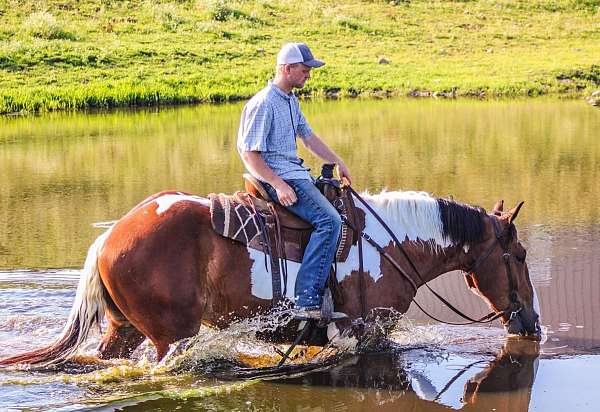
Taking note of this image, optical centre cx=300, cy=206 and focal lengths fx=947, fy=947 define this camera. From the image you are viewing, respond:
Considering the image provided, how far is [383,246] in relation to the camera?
698 centimetres

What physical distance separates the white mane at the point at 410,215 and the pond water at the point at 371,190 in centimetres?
92

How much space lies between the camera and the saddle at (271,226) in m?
6.50

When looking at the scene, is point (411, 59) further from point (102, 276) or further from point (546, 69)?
point (102, 276)

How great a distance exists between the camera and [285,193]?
256 inches

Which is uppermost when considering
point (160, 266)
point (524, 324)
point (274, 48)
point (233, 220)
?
point (274, 48)

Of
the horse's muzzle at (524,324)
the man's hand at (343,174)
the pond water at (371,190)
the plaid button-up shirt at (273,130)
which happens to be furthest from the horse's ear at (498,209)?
the plaid button-up shirt at (273,130)

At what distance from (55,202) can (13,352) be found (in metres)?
6.98

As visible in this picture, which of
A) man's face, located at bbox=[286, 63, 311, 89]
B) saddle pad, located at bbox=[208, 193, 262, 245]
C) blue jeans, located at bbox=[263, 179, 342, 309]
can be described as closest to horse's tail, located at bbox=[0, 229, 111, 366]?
saddle pad, located at bbox=[208, 193, 262, 245]

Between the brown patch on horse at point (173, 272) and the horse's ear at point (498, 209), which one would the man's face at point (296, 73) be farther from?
the horse's ear at point (498, 209)

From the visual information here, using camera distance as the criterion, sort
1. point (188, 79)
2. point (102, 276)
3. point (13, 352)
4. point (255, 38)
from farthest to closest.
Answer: point (255, 38) → point (188, 79) → point (13, 352) → point (102, 276)

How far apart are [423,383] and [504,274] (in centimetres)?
116

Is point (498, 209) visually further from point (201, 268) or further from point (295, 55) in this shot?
point (201, 268)

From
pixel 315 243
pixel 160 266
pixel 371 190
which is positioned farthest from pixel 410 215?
pixel 371 190

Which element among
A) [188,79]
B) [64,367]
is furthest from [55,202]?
[188,79]
